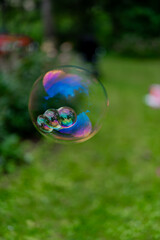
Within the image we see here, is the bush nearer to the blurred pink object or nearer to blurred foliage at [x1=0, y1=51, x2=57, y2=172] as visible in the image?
the blurred pink object

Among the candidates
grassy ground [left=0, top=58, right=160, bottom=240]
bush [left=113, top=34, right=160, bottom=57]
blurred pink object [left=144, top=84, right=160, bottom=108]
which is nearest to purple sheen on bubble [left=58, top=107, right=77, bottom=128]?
grassy ground [left=0, top=58, right=160, bottom=240]

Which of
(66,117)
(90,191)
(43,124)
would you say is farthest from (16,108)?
(66,117)

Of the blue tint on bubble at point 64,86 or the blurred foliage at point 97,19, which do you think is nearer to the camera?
the blue tint on bubble at point 64,86

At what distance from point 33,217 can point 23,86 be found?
2730 mm

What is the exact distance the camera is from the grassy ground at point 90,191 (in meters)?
2.74

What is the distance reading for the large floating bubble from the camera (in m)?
2.54

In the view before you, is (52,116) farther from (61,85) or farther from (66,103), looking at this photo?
(61,85)

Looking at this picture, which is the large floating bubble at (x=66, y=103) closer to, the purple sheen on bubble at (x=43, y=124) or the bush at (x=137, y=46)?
the purple sheen on bubble at (x=43, y=124)

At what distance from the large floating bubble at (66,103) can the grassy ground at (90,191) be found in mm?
920

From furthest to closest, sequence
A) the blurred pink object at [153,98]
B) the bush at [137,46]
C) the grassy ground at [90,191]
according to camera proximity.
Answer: the bush at [137,46] < the blurred pink object at [153,98] < the grassy ground at [90,191]

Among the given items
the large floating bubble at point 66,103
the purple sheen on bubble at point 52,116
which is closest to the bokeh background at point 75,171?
the large floating bubble at point 66,103

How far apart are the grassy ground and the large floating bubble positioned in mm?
920

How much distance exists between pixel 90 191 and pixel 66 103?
4.65ft

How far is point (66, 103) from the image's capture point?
8.46 ft
